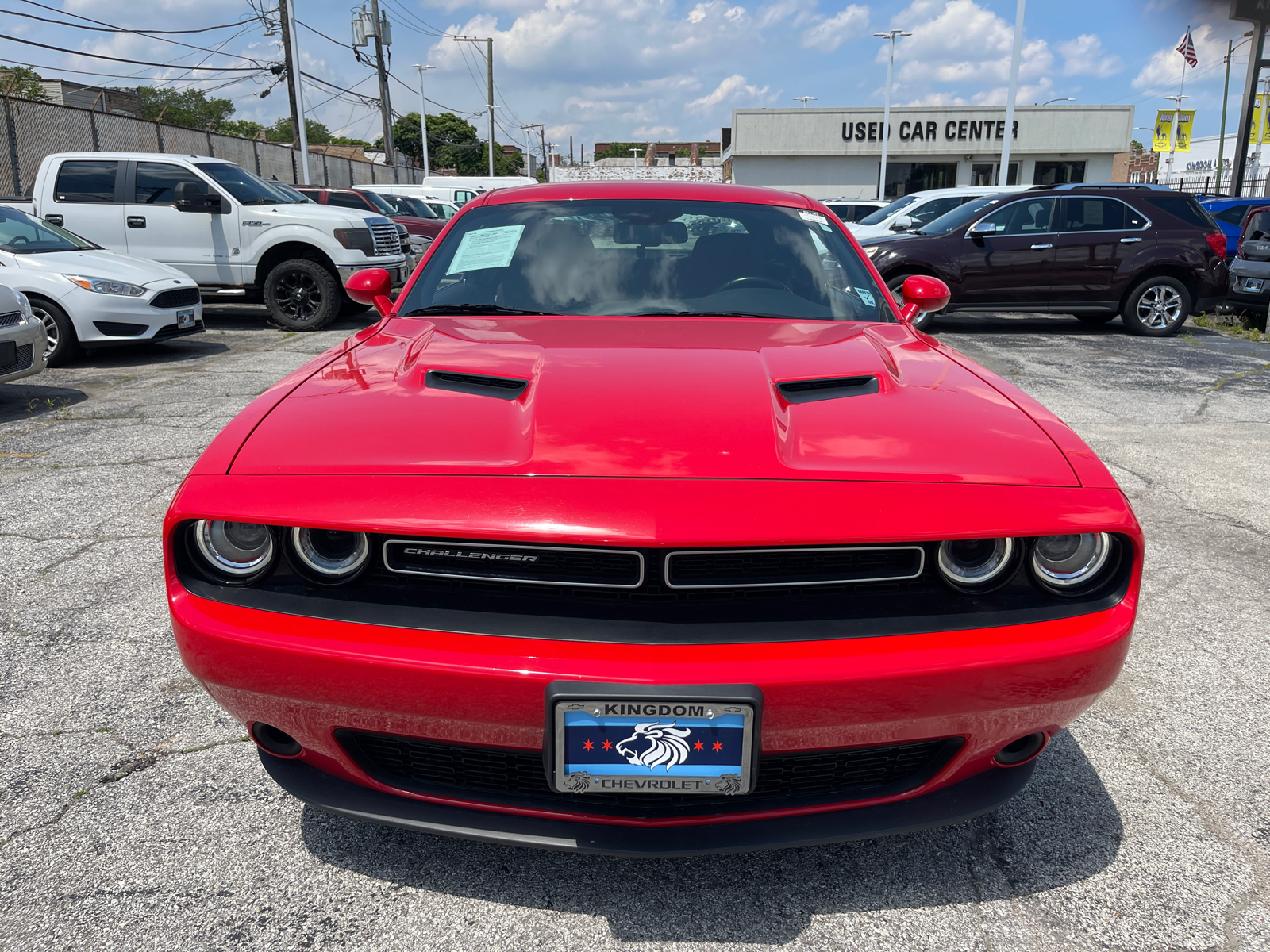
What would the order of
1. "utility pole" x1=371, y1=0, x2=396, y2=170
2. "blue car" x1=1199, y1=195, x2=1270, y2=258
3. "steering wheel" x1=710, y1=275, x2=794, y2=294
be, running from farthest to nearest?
"utility pole" x1=371, y1=0, x2=396, y2=170 → "blue car" x1=1199, y1=195, x2=1270, y2=258 → "steering wheel" x1=710, y1=275, x2=794, y2=294

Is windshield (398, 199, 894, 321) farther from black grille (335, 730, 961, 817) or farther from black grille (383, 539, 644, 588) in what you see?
black grille (335, 730, 961, 817)

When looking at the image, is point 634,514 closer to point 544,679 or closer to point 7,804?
point 544,679

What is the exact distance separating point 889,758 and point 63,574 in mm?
3200

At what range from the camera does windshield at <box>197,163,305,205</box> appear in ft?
33.9

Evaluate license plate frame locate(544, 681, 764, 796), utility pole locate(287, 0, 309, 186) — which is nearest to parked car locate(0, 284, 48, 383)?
license plate frame locate(544, 681, 764, 796)

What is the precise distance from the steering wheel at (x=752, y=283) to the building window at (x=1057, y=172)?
45373 mm

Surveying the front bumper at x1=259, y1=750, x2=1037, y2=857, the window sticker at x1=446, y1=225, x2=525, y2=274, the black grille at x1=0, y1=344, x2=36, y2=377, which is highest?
the window sticker at x1=446, y1=225, x2=525, y2=274

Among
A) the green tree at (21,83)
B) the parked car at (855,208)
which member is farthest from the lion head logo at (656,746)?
the green tree at (21,83)

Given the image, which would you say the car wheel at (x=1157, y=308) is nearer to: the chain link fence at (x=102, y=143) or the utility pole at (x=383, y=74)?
the chain link fence at (x=102, y=143)

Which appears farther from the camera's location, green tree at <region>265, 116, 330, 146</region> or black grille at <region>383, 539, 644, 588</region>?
green tree at <region>265, 116, 330, 146</region>

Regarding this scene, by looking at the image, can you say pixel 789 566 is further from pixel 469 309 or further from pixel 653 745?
pixel 469 309

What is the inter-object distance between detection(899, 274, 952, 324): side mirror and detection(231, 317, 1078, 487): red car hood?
0.80 m

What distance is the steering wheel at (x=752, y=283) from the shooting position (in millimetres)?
2809

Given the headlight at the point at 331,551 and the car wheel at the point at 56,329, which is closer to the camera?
the headlight at the point at 331,551
